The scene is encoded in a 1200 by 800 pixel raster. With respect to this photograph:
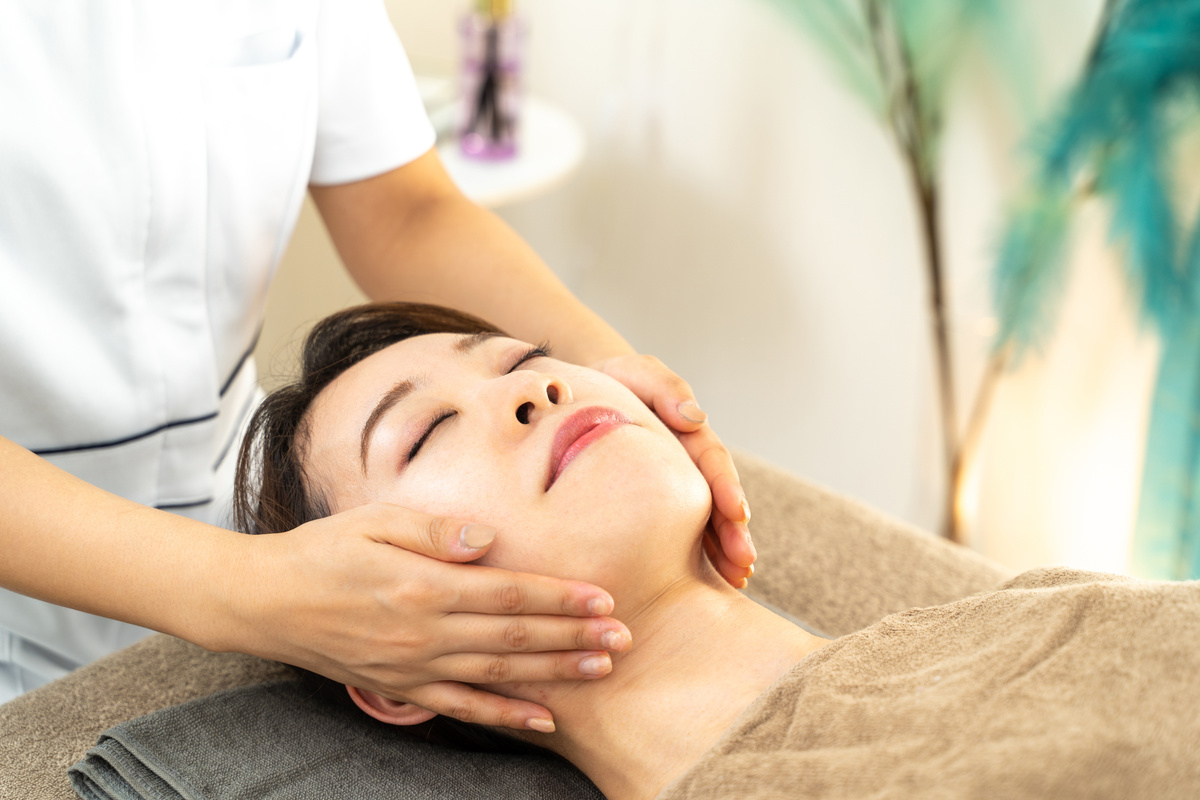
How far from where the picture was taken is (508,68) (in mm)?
1938

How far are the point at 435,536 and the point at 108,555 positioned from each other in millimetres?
268

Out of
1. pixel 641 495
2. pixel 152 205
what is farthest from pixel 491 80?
pixel 641 495

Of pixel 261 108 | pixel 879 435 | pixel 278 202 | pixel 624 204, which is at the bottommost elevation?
pixel 879 435

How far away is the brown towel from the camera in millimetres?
623

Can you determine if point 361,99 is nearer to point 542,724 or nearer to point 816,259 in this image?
point 542,724

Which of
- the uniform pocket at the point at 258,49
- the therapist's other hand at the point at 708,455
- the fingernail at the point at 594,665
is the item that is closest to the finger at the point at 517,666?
the fingernail at the point at 594,665

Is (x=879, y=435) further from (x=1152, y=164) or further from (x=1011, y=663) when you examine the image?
(x=1011, y=663)

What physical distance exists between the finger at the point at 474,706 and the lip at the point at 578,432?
18 centimetres

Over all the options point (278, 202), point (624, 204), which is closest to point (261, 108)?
point (278, 202)

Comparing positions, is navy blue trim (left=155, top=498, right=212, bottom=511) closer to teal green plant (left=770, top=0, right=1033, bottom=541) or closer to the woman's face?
the woman's face

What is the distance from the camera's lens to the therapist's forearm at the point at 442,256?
116 centimetres

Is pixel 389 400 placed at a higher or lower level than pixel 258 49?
lower

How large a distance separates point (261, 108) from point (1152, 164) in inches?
59.5

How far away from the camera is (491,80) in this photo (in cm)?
196
